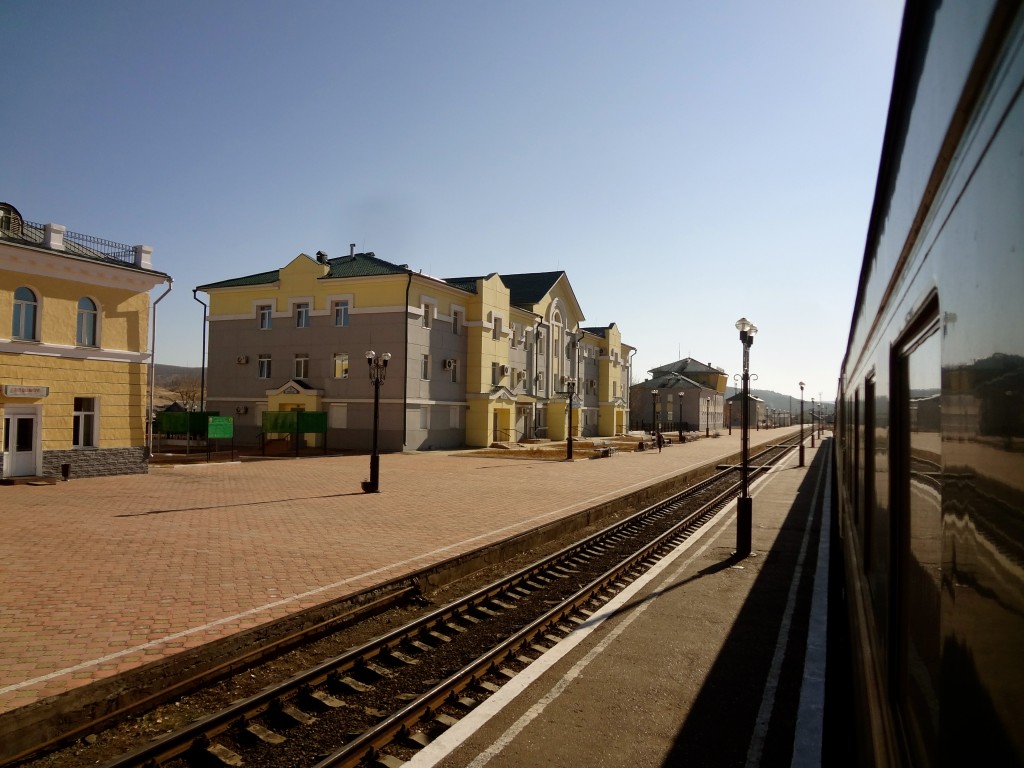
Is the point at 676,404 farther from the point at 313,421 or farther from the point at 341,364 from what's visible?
the point at 313,421

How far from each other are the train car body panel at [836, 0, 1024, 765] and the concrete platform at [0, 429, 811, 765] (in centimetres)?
587

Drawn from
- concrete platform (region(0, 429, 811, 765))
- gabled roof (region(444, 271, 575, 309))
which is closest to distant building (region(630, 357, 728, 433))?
gabled roof (region(444, 271, 575, 309))

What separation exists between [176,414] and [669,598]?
31934 mm

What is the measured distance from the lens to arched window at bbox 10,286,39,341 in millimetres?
19438

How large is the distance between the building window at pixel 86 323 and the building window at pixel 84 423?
1749mm

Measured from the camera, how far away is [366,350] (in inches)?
1363

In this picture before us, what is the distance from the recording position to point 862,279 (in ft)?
16.0

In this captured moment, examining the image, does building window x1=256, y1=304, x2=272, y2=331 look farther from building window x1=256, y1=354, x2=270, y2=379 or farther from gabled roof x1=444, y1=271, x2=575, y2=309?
gabled roof x1=444, y1=271, x2=575, y2=309

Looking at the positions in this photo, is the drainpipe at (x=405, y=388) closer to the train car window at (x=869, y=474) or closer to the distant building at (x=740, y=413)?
the train car window at (x=869, y=474)

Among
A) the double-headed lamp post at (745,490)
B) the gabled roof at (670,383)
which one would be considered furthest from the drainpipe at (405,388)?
the gabled roof at (670,383)

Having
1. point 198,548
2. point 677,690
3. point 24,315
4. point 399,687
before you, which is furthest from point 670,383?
point 399,687

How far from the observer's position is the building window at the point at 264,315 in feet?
124

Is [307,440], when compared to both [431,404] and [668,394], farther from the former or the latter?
[668,394]

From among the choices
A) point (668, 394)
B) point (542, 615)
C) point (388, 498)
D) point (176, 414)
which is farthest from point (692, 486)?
point (668, 394)
